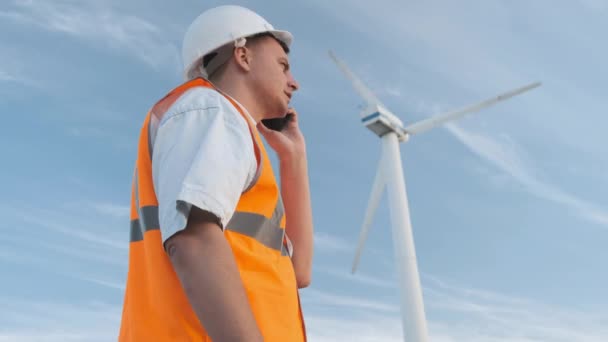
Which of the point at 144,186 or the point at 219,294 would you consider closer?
the point at 219,294

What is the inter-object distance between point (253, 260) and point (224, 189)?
0.44 metres

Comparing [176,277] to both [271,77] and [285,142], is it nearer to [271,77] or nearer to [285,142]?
[271,77]

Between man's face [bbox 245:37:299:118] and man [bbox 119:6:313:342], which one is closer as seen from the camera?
man [bbox 119:6:313:342]

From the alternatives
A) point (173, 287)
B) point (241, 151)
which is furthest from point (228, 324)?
point (241, 151)

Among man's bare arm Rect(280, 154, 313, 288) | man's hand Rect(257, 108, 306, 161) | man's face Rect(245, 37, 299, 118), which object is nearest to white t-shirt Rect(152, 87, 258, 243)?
man's face Rect(245, 37, 299, 118)

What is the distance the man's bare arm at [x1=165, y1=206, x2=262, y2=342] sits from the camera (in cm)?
252

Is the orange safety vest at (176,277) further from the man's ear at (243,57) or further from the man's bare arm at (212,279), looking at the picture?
the man's ear at (243,57)

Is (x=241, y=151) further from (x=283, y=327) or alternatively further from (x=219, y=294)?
(x=283, y=327)

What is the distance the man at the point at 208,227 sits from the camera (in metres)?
2.58

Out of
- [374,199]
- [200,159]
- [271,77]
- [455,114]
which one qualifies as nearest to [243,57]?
[271,77]

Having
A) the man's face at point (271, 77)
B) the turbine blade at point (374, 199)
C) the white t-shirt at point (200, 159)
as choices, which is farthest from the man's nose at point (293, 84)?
the turbine blade at point (374, 199)

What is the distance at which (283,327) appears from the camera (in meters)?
2.89

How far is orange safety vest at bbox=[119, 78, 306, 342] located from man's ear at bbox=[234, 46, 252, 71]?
1.56ft

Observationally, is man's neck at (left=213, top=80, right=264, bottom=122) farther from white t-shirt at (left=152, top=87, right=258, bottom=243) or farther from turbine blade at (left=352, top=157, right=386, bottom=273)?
turbine blade at (left=352, top=157, right=386, bottom=273)
